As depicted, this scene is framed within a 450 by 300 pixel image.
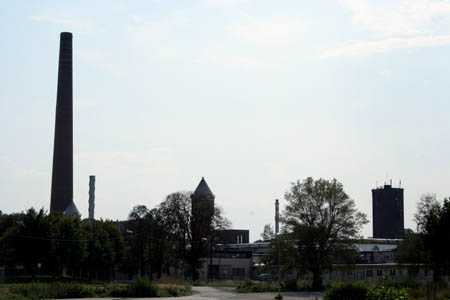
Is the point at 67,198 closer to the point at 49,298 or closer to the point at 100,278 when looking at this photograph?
the point at 100,278

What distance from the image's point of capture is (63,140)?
336 feet

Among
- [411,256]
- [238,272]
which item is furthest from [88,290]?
[238,272]

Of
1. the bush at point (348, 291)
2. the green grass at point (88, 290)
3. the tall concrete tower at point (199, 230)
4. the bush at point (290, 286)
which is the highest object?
the tall concrete tower at point (199, 230)

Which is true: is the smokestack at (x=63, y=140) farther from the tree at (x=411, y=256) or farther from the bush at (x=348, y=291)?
the bush at (x=348, y=291)

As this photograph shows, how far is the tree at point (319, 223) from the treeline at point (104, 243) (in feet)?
69.7

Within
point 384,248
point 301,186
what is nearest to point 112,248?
point 301,186

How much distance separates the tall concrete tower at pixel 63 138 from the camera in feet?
336

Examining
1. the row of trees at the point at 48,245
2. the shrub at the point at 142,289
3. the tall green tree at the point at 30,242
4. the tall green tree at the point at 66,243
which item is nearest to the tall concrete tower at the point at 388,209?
the row of trees at the point at 48,245

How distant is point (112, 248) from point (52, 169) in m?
29.3

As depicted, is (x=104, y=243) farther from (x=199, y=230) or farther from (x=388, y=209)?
(x=388, y=209)

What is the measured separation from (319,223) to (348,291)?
28671 mm

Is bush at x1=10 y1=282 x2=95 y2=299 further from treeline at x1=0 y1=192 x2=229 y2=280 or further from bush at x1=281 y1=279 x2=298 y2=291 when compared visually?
bush at x1=281 y1=279 x2=298 y2=291

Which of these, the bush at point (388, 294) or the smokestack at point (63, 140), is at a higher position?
the smokestack at point (63, 140)

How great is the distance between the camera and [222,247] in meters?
109
